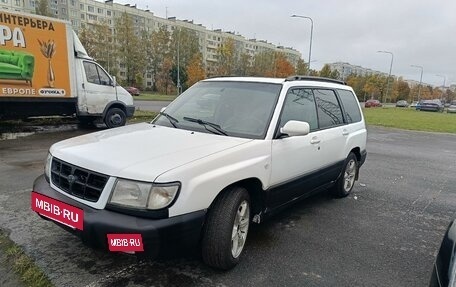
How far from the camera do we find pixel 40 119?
501 inches

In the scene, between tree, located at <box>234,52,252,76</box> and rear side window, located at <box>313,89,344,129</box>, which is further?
tree, located at <box>234,52,252,76</box>

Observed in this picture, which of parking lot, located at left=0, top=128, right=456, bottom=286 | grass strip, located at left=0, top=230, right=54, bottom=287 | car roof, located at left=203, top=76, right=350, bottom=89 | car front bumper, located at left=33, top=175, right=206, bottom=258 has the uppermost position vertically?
car roof, located at left=203, top=76, right=350, bottom=89

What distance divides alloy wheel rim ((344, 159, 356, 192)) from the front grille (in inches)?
149

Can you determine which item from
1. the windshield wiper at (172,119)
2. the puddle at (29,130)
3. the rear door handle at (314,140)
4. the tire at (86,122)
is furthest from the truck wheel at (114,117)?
the rear door handle at (314,140)

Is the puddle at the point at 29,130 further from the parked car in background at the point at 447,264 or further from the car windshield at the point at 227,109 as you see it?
the parked car in background at the point at 447,264

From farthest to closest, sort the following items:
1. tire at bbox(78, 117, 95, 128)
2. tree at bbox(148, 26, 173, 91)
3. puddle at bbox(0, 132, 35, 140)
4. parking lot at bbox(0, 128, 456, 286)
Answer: tree at bbox(148, 26, 173, 91) → tire at bbox(78, 117, 95, 128) → puddle at bbox(0, 132, 35, 140) → parking lot at bbox(0, 128, 456, 286)

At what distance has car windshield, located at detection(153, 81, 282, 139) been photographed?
333 cm

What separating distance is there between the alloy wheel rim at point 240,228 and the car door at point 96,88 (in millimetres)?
9264

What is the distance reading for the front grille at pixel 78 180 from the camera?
2447mm

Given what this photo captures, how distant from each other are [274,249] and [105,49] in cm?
5837

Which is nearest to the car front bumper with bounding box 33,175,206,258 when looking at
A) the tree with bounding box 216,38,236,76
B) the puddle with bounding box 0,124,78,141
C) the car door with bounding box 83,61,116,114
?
the puddle with bounding box 0,124,78,141

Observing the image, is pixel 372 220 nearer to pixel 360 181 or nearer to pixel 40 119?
pixel 360 181

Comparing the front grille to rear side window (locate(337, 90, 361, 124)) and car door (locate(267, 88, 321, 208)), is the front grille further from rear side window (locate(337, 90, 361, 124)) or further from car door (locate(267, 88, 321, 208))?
rear side window (locate(337, 90, 361, 124))

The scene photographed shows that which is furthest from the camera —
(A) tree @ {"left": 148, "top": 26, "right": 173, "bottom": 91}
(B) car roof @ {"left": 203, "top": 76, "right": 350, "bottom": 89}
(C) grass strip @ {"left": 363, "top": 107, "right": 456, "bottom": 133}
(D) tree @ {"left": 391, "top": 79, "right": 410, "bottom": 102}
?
(D) tree @ {"left": 391, "top": 79, "right": 410, "bottom": 102}
